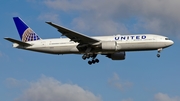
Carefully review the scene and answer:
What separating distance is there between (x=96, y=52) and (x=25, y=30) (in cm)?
1099

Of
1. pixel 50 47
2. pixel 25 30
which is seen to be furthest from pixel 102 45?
pixel 25 30

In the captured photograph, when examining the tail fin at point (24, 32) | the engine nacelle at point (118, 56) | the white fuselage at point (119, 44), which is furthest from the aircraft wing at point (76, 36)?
the tail fin at point (24, 32)

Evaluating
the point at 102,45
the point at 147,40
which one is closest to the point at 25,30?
the point at 102,45

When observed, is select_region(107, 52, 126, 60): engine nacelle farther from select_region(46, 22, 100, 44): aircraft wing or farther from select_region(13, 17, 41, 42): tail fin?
select_region(13, 17, 41, 42): tail fin

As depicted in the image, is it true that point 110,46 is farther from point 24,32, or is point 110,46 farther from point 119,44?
point 24,32

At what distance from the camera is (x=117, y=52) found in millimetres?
62125

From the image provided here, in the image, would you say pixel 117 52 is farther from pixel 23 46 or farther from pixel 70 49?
pixel 23 46

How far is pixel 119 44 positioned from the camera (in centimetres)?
5794

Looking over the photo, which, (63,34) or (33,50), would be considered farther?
(33,50)

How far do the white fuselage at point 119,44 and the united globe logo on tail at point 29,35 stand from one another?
2.03 m

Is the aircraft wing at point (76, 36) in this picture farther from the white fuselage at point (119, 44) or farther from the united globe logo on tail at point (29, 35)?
the united globe logo on tail at point (29, 35)

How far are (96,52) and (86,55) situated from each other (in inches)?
50.5

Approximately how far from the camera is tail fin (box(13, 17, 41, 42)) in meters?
63.7

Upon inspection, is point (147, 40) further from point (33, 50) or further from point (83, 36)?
point (33, 50)
